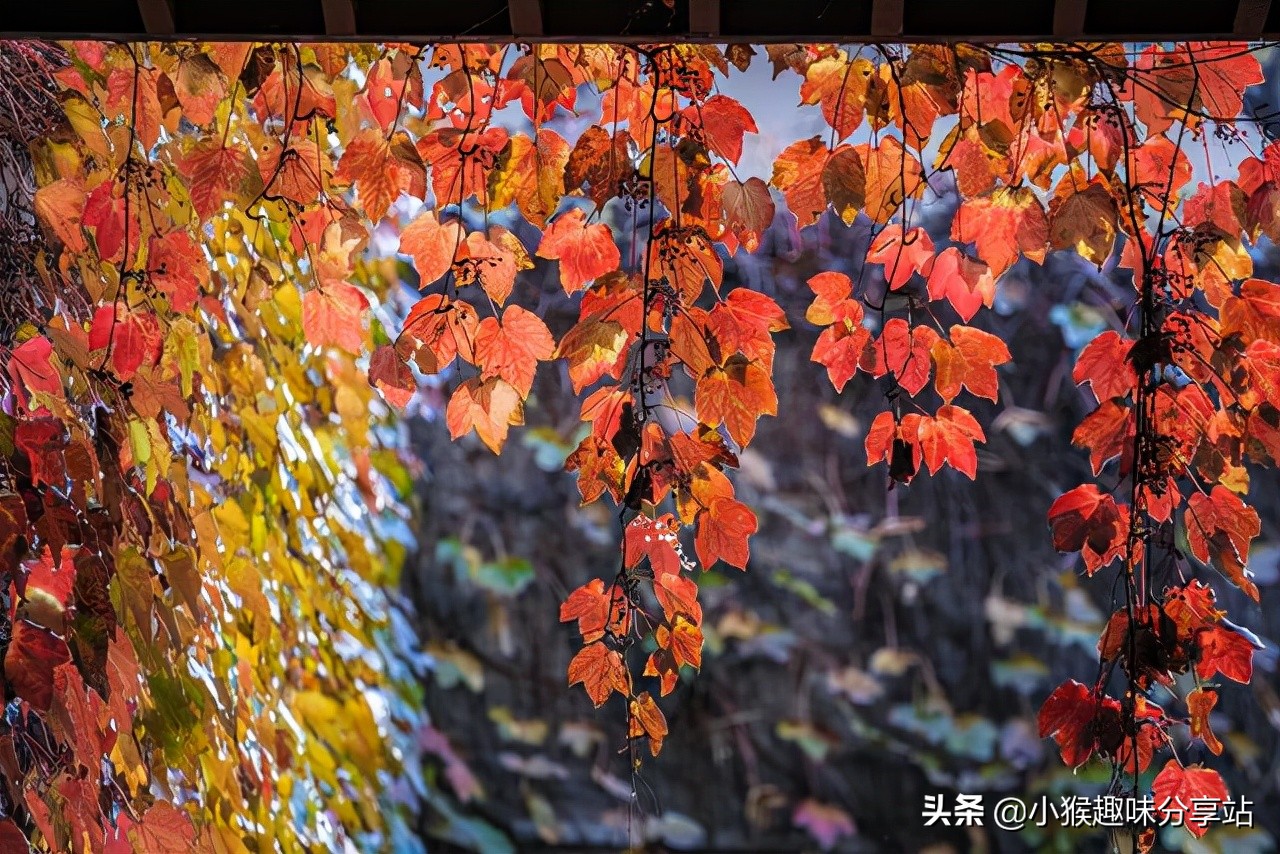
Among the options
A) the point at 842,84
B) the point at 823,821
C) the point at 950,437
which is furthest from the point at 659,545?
the point at 823,821

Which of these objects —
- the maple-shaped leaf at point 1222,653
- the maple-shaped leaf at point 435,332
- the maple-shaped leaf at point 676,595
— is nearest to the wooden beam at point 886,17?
the maple-shaped leaf at point 435,332

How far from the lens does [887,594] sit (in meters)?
3.10

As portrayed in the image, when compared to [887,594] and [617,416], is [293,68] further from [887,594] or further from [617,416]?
[887,594]

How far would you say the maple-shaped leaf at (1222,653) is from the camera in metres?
1.42

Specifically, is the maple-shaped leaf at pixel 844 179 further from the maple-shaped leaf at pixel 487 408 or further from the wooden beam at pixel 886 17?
the maple-shaped leaf at pixel 487 408

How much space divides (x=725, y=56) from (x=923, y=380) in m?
0.43

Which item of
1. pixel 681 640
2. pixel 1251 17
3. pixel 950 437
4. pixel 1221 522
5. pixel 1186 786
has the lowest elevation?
pixel 1186 786

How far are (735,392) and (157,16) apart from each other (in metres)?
0.66

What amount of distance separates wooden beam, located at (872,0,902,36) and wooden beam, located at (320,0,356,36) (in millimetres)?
420

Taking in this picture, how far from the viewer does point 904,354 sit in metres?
1.50

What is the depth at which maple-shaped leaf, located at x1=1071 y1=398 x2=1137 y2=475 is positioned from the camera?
1.38m

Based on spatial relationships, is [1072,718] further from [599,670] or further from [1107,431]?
[599,670]

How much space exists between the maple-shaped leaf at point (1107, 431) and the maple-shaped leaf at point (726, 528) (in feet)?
1.20

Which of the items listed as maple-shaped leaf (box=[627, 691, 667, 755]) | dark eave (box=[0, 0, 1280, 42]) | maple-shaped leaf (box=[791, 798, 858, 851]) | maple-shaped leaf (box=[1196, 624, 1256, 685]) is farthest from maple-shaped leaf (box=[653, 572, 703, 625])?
maple-shaped leaf (box=[791, 798, 858, 851])
